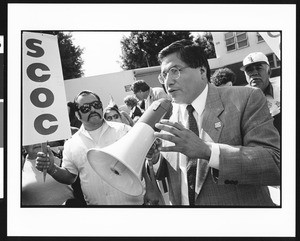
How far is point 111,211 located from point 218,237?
3.63 ft

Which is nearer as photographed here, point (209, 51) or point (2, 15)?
point (209, 51)

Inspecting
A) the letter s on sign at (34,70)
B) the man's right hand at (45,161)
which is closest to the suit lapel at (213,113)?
the man's right hand at (45,161)

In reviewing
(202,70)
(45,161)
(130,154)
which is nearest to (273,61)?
(202,70)

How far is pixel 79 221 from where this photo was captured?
3.83m

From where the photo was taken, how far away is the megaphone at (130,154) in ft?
8.29

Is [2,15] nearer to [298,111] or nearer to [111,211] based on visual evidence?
[111,211]

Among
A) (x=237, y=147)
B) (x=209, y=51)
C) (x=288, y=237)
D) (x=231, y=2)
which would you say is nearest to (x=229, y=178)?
(x=237, y=147)

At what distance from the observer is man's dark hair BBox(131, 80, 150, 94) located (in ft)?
11.9

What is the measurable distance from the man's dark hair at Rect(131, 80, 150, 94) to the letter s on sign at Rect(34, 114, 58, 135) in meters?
0.82

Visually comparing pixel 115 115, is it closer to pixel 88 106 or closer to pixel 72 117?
pixel 88 106

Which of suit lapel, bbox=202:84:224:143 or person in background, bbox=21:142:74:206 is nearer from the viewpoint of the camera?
suit lapel, bbox=202:84:224:143

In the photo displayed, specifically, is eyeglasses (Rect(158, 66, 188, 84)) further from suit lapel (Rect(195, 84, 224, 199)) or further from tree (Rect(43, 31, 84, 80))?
tree (Rect(43, 31, 84, 80))

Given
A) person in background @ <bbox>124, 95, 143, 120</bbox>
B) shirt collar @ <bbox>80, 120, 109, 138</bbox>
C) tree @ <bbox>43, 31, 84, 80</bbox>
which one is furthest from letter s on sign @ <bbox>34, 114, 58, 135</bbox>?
person in background @ <bbox>124, 95, 143, 120</bbox>

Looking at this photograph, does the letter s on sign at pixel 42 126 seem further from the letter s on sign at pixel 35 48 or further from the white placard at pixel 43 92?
the letter s on sign at pixel 35 48
